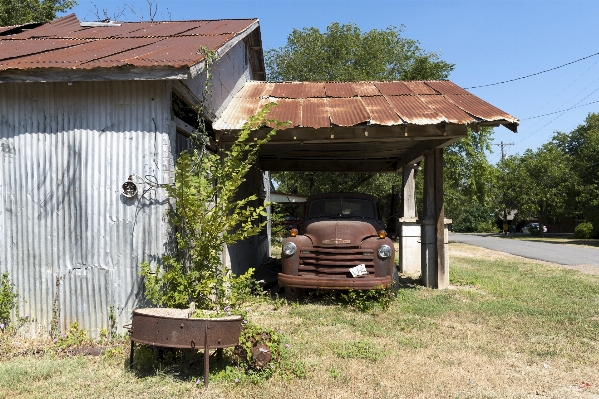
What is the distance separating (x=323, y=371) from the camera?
4.60 m

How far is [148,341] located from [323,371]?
164 centimetres

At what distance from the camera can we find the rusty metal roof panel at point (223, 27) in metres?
8.07

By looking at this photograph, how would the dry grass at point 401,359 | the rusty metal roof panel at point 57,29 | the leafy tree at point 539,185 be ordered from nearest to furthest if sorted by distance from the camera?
the dry grass at point 401,359 → the rusty metal roof panel at point 57,29 → the leafy tree at point 539,185

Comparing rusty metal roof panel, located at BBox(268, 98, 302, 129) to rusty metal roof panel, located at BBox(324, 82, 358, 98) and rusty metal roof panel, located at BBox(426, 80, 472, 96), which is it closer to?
rusty metal roof panel, located at BBox(324, 82, 358, 98)

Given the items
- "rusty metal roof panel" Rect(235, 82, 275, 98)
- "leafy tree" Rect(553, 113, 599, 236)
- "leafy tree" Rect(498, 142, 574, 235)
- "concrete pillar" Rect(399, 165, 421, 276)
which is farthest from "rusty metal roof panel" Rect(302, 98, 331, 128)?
"leafy tree" Rect(498, 142, 574, 235)

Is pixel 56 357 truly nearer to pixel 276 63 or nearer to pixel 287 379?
pixel 287 379

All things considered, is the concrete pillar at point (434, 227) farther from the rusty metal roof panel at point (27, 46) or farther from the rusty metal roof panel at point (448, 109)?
the rusty metal roof panel at point (27, 46)

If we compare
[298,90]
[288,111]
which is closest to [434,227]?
[288,111]

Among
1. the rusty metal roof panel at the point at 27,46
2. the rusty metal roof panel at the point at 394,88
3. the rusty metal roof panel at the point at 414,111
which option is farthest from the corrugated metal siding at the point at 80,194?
the rusty metal roof panel at the point at 394,88

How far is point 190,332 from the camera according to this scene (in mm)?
4168

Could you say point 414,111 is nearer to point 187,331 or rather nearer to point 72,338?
point 187,331

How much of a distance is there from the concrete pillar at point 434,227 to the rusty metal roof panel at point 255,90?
3.38m

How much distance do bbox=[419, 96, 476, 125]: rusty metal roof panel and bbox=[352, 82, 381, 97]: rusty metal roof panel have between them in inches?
38.5

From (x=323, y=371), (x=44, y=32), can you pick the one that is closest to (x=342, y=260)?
(x=323, y=371)
